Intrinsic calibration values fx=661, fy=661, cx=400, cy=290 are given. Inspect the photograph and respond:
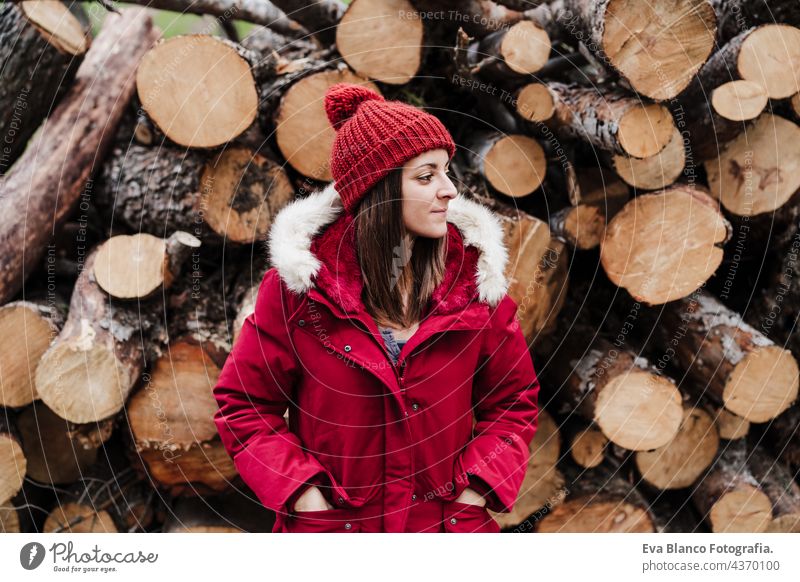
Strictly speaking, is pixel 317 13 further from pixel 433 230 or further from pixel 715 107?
pixel 715 107

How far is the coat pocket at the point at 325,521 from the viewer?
1.31 metres

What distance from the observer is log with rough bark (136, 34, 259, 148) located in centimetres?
156

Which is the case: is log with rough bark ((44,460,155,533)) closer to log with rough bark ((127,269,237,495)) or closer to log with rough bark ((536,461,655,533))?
log with rough bark ((127,269,237,495))

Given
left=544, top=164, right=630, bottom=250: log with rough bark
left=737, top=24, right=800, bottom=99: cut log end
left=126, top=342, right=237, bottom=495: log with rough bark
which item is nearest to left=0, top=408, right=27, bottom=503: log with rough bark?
left=126, top=342, right=237, bottom=495: log with rough bark

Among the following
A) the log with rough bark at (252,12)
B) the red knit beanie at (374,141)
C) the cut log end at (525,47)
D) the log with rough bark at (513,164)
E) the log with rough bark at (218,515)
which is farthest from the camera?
the log with rough bark at (252,12)

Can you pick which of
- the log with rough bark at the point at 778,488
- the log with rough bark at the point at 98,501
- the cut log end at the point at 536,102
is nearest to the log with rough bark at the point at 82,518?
the log with rough bark at the point at 98,501

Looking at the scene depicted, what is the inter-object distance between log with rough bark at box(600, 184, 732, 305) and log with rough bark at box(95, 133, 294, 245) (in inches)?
32.9

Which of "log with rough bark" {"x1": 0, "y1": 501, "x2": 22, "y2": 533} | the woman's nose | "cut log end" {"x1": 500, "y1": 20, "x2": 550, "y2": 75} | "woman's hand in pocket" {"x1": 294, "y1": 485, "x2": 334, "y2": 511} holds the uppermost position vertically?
"cut log end" {"x1": 500, "y1": 20, "x2": 550, "y2": 75}

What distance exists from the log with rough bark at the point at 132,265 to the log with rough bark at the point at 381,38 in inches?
26.0

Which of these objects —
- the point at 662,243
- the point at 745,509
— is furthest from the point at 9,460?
the point at 745,509

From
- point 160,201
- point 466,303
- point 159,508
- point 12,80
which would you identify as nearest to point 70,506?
point 159,508

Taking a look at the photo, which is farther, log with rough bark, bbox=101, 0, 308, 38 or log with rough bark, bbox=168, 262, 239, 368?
log with rough bark, bbox=101, 0, 308, 38

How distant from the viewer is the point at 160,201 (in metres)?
1.67

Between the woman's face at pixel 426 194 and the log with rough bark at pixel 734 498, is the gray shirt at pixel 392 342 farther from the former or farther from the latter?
the log with rough bark at pixel 734 498
